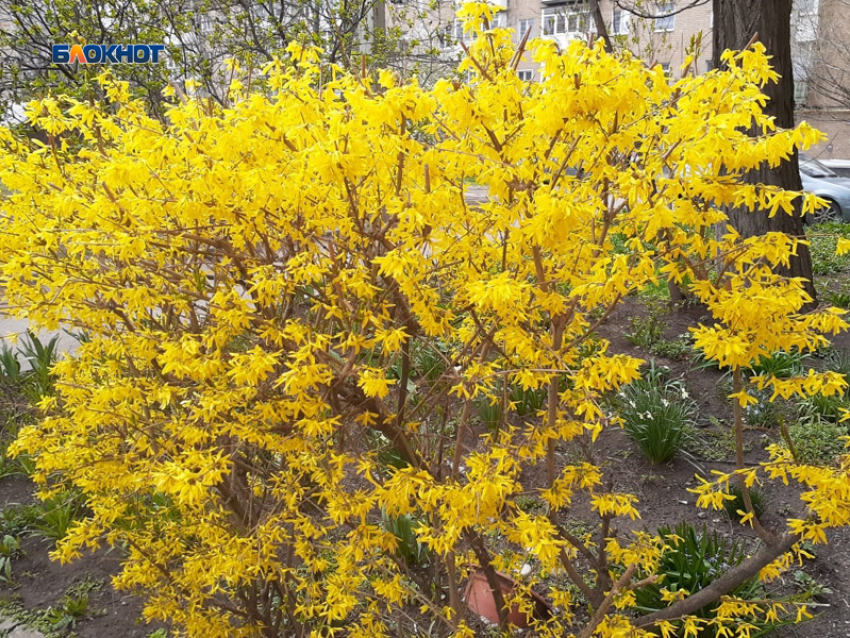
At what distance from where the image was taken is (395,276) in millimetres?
1912

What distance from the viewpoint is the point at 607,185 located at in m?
2.06

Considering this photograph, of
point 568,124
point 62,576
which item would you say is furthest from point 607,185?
point 62,576

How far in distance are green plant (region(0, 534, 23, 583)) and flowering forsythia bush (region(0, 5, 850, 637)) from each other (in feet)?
4.73

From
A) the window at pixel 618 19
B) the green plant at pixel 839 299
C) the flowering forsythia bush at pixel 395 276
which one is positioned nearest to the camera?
the flowering forsythia bush at pixel 395 276

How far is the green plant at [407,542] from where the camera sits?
3.47m

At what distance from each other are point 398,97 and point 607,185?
2.21 ft

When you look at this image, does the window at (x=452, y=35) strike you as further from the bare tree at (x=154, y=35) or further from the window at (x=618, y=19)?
the window at (x=618, y=19)

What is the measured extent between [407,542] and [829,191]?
1147cm

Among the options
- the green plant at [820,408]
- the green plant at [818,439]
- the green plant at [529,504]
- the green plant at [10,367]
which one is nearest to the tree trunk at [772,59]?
the green plant at [820,408]

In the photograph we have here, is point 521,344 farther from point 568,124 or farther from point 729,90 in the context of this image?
point 729,90

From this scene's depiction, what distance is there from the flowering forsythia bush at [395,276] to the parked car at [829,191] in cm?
1044

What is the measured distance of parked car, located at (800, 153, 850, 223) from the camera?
11277mm

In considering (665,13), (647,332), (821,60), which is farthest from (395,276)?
(821,60)

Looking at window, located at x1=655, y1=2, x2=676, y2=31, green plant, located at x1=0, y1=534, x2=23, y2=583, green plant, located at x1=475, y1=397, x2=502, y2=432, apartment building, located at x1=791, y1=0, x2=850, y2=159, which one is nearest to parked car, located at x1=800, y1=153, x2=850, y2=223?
apartment building, located at x1=791, y1=0, x2=850, y2=159
